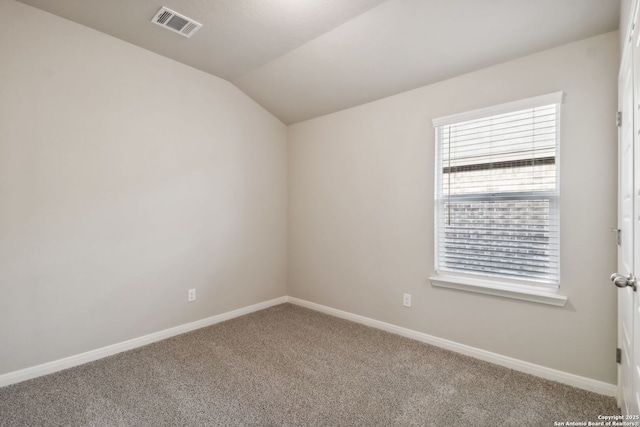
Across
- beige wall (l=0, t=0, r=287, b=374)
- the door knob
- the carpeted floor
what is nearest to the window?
the carpeted floor

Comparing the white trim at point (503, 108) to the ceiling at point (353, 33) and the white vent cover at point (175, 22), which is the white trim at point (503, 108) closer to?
the ceiling at point (353, 33)

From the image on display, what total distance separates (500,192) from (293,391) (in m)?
2.11

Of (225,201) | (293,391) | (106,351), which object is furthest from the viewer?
(225,201)

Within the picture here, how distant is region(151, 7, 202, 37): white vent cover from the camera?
237 centimetres

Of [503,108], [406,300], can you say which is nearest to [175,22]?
[503,108]

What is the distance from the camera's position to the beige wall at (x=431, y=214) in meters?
2.06

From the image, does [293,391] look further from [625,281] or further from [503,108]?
[503,108]

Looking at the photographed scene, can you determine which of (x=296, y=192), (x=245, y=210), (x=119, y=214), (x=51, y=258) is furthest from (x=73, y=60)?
(x=296, y=192)

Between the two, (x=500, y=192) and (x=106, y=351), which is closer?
(x=500, y=192)

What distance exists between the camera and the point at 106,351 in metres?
2.63

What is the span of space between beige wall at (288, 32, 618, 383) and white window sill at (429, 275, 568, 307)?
5 centimetres

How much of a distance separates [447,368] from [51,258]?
3.08 meters

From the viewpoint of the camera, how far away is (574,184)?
2.15 metres

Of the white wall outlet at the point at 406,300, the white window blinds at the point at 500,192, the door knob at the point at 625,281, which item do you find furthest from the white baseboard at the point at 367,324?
the door knob at the point at 625,281
